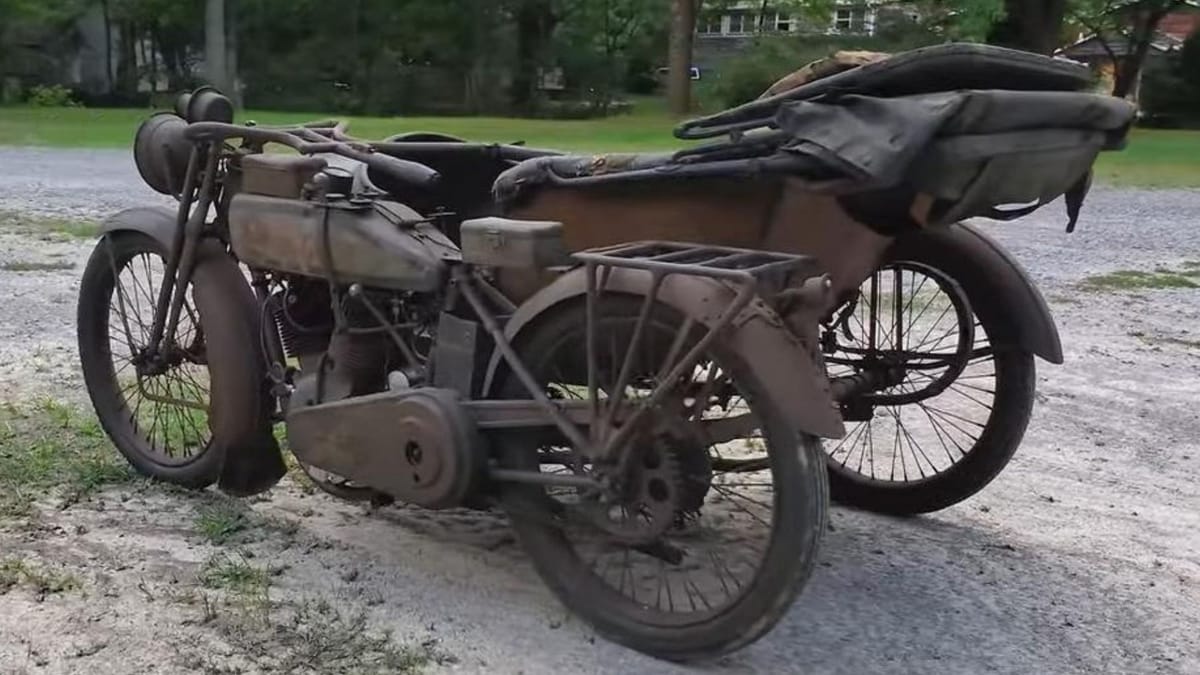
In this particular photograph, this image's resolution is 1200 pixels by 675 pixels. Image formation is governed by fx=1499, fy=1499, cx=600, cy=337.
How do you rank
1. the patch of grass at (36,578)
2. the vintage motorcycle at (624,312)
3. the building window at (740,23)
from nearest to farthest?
the vintage motorcycle at (624,312)
the patch of grass at (36,578)
the building window at (740,23)

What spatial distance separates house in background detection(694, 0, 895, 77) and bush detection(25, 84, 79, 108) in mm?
18311

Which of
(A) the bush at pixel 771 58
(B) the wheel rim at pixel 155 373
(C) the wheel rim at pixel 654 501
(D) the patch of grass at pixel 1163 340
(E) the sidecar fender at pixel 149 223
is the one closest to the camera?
(C) the wheel rim at pixel 654 501

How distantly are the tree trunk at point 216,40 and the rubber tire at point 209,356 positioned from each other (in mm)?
36944

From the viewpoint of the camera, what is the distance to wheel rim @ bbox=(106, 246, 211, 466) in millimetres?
5148

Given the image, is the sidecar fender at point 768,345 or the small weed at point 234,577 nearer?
the sidecar fender at point 768,345

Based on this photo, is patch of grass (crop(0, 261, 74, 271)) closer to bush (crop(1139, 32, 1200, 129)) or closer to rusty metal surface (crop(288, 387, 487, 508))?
rusty metal surface (crop(288, 387, 487, 508))

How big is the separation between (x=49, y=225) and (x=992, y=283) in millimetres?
9906

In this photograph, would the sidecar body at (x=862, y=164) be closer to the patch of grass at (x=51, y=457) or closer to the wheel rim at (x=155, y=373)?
the wheel rim at (x=155, y=373)

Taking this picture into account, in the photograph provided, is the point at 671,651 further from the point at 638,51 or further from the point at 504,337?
the point at 638,51

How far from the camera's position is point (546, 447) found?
4148 mm

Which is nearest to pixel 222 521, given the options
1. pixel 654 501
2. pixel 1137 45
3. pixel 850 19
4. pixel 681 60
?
pixel 654 501

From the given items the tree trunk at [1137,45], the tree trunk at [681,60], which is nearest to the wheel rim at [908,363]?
the tree trunk at [681,60]

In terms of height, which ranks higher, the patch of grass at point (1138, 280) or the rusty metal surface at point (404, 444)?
the rusty metal surface at point (404, 444)

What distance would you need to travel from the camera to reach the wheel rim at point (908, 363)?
4.81 metres
